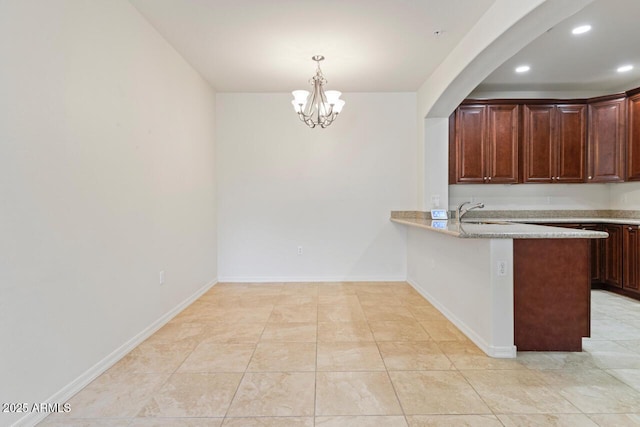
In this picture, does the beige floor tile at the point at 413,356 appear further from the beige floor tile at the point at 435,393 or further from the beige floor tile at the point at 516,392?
the beige floor tile at the point at 516,392

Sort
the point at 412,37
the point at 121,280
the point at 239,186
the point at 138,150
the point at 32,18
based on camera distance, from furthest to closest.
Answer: the point at 239,186, the point at 412,37, the point at 138,150, the point at 121,280, the point at 32,18

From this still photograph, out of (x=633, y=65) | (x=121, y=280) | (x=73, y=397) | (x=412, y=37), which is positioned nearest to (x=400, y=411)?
(x=73, y=397)

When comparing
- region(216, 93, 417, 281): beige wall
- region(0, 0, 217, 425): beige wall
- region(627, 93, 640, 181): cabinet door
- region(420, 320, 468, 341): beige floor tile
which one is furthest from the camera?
region(216, 93, 417, 281): beige wall

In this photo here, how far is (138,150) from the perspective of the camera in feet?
9.31

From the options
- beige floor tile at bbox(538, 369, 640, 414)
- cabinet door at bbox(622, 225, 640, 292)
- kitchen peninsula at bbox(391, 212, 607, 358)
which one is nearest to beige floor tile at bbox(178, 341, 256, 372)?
kitchen peninsula at bbox(391, 212, 607, 358)

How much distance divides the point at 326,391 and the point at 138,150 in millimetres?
2404

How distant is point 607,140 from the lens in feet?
14.8

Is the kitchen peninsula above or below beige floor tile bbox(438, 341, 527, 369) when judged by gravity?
above

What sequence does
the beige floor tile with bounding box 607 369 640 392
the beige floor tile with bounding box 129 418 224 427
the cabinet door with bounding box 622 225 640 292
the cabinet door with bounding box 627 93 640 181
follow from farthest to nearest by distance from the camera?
the cabinet door with bounding box 627 93 640 181 → the cabinet door with bounding box 622 225 640 292 → the beige floor tile with bounding box 607 369 640 392 → the beige floor tile with bounding box 129 418 224 427

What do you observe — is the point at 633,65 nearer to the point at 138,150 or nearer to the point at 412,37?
the point at 412,37

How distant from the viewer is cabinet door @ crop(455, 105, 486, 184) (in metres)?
4.66

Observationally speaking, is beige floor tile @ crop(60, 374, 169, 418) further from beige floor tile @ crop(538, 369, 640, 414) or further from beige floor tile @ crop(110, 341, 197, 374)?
beige floor tile @ crop(538, 369, 640, 414)

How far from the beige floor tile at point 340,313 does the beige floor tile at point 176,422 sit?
1.67 meters

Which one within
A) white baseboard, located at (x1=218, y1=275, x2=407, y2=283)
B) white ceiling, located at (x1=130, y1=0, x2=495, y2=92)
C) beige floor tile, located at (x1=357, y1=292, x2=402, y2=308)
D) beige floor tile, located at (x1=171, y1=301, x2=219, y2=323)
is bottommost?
beige floor tile, located at (x1=171, y1=301, x2=219, y2=323)
